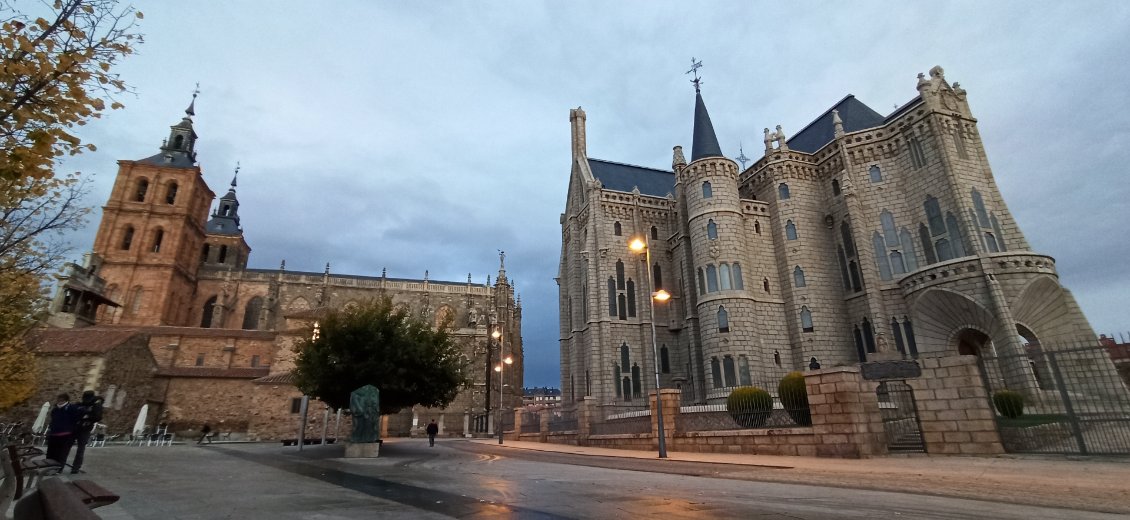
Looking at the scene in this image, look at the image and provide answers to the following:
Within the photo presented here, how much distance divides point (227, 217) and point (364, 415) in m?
59.8

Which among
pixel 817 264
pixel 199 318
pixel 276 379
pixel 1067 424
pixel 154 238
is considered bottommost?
pixel 1067 424

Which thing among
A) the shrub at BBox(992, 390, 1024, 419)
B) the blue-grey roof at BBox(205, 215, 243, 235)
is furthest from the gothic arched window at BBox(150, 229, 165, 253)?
the shrub at BBox(992, 390, 1024, 419)

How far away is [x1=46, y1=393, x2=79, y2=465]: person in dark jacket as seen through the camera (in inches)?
348

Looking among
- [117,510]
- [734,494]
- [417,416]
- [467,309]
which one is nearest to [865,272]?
[734,494]

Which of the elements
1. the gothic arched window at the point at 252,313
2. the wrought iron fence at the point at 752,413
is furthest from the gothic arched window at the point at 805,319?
the gothic arched window at the point at 252,313

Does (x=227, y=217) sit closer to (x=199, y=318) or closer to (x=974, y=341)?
(x=199, y=318)

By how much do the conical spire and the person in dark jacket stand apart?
2915cm

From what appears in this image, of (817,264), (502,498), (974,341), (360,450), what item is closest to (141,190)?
(360,450)

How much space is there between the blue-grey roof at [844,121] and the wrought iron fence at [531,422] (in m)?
24.3

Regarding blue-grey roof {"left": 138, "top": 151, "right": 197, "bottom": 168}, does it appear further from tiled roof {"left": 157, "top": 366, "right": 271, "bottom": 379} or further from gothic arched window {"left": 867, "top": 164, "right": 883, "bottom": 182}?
gothic arched window {"left": 867, "top": 164, "right": 883, "bottom": 182}

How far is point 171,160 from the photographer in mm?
52500

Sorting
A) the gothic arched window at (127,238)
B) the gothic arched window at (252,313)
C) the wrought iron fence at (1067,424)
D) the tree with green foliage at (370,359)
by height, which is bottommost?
the wrought iron fence at (1067,424)

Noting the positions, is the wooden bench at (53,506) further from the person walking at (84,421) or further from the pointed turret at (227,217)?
the pointed turret at (227,217)

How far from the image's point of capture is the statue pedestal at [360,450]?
583 inches
